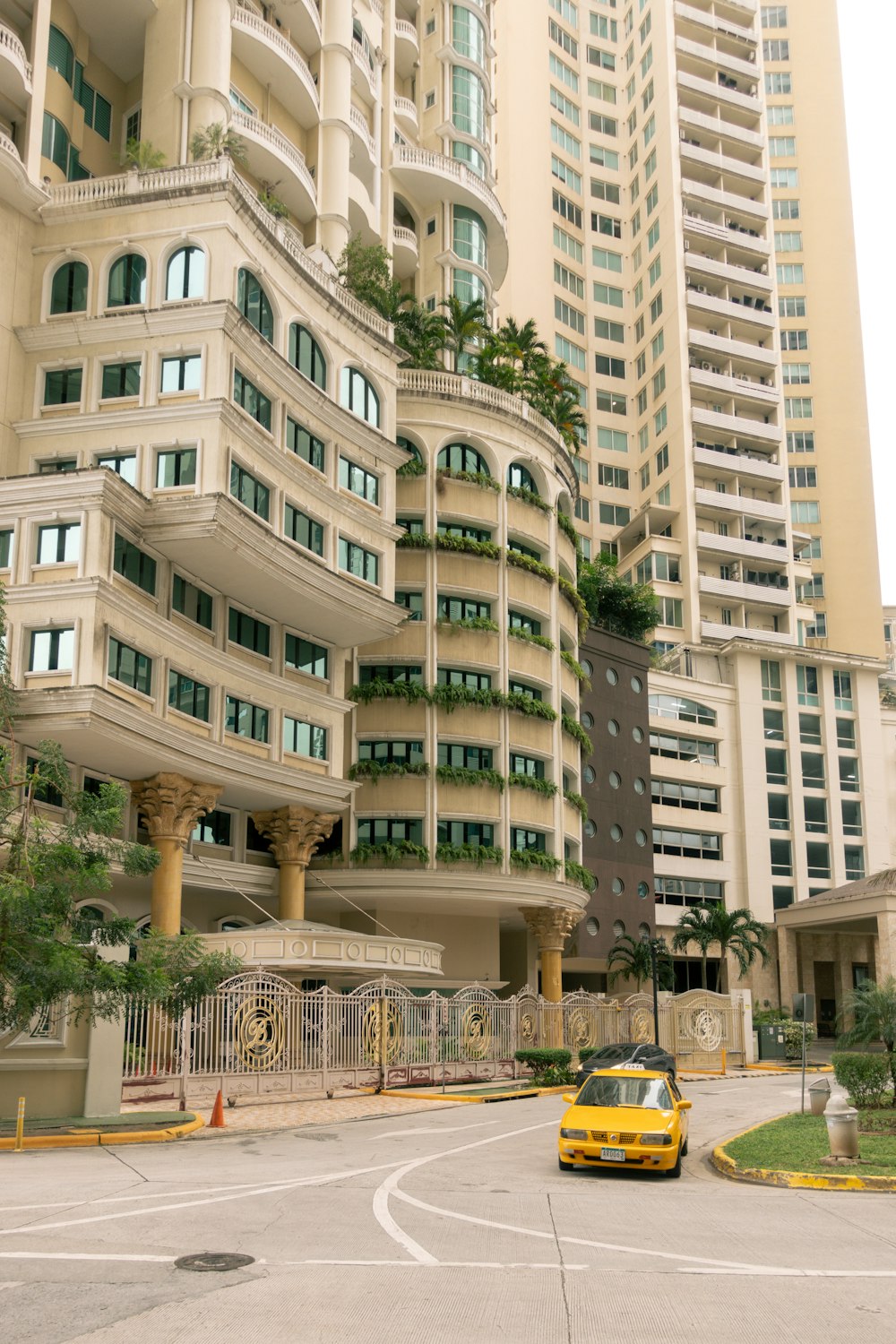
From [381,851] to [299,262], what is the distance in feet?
66.1

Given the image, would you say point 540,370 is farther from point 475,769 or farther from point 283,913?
point 283,913

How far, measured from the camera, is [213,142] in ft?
128

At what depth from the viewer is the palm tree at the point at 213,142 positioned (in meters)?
38.8

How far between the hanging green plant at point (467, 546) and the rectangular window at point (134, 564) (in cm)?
1652

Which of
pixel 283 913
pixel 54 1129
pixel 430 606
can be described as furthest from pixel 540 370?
pixel 54 1129

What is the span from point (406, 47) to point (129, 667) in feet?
135

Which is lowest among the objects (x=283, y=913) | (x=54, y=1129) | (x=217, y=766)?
(x=54, y=1129)

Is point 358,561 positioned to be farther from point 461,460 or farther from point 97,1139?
point 97,1139

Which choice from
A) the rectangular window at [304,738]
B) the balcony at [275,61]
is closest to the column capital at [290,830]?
the rectangular window at [304,738]

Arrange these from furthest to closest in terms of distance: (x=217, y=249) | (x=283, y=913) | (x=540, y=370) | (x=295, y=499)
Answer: (x=540, y=370) < (x=283, y=913) < (x=295, y=499) < (x=217, y=249)

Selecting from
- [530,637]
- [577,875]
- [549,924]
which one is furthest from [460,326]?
[549,924]

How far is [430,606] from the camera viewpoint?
49.3 m

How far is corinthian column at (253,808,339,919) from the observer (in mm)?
42312

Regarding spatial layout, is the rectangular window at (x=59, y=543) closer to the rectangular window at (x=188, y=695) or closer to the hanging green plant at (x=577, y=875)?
the rectangular window at (x=188, y=695)
